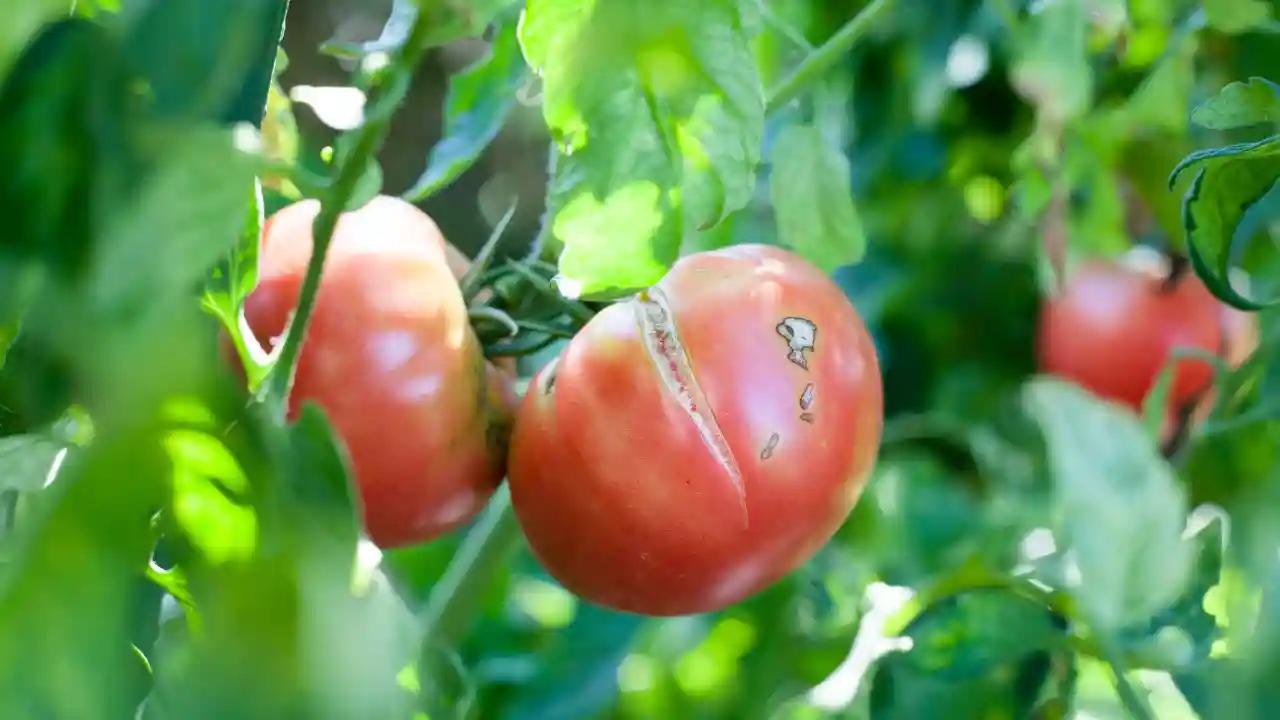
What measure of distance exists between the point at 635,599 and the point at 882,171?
55cm

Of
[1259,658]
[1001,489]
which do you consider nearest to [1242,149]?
[1259,658]

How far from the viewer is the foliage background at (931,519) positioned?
0.13 metres

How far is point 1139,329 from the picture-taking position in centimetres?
68

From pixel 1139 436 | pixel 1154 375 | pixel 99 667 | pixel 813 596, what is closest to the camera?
pixel 99 667

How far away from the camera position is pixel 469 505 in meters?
0.32

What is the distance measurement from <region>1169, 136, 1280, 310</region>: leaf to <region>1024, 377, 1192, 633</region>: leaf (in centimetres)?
9

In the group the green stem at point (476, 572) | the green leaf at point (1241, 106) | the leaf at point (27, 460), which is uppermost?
the leaf at point (27, 460)

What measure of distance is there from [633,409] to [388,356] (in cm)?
6

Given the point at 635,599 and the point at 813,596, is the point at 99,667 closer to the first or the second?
the point at 635,599

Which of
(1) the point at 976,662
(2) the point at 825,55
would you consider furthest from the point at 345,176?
(1) the point at 976,662

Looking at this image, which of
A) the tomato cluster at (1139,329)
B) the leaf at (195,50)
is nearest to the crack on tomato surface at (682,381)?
the leaf at (195,50)

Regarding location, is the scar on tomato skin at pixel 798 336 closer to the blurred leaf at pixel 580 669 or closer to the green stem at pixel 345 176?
the green stem at pixel 345 176

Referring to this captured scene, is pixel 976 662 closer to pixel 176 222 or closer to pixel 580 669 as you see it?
pixel 580 669

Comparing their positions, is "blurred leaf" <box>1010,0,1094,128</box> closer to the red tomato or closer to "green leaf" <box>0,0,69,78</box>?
the red tomato
